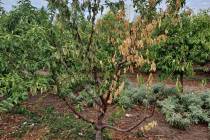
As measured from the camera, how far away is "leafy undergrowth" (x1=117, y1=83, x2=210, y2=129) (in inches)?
376

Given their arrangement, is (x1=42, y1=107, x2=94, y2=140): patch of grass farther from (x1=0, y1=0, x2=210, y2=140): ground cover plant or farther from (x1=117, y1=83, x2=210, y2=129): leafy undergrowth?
(x1=117, y1=83, x2=210, y2=129): leafy undergrowth

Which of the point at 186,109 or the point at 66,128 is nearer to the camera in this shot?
the point at 66,128

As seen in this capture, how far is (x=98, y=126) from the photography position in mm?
7520

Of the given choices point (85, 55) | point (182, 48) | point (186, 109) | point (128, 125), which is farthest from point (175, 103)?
point (85, 55)

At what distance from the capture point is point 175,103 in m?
10.8

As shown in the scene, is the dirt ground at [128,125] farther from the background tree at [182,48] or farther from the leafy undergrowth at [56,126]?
the background tree at [182,48]

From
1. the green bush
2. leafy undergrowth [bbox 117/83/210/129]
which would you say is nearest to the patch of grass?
leafy undergrowth [bbox 117/83/210/129]

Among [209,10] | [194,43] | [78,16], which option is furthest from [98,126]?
[209,10]

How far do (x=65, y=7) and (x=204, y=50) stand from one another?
9071 mm

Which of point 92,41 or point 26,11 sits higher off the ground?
point 26,11

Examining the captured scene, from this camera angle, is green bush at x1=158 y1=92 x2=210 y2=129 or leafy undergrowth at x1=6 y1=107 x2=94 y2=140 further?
green bush at x1=158 y1=92 x2=210 y2=129

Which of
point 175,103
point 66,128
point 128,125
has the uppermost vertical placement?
point 175,103

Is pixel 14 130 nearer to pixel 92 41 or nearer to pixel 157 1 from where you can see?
pixel 92 41

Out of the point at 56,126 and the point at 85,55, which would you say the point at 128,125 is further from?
the point at 85,55
